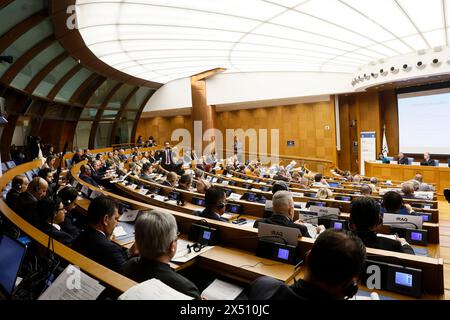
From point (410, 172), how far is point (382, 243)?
31.5 feet

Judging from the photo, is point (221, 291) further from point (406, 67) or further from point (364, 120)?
point (364, 120)

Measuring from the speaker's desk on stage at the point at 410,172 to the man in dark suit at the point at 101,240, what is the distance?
34.0 feet

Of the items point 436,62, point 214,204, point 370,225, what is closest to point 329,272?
point 370,225

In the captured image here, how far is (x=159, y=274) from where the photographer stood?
1652 mm

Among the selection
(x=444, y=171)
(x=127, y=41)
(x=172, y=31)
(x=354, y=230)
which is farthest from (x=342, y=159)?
(x=354, y=230)

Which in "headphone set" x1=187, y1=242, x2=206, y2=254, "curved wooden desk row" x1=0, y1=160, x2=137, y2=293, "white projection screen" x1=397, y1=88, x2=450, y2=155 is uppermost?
"white projection screen" x1=397, y1=88, x2=450, y2=155

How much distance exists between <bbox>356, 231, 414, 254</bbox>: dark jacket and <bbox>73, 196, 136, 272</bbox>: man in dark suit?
1.96m

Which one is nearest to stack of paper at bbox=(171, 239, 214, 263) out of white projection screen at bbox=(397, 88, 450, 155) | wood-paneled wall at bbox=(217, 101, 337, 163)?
white projection screen at bbox=(397, 88, 450, 155)

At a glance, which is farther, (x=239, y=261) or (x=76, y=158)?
(x=76, y=158)

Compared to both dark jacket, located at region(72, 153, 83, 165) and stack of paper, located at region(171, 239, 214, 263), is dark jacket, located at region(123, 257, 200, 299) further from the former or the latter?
dark jacket, located at region(72, 153, 83, 165)

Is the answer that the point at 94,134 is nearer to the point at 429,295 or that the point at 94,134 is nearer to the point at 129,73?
the point at 129,73

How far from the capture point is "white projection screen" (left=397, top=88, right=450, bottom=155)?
37.0 feet

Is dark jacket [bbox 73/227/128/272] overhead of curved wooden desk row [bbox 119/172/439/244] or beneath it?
overhead

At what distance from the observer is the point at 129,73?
14.8 m
